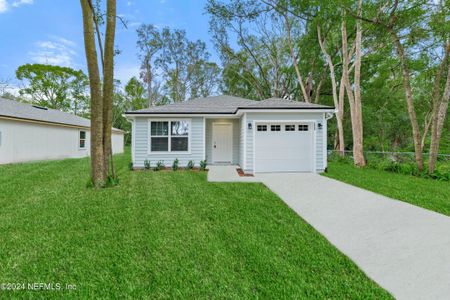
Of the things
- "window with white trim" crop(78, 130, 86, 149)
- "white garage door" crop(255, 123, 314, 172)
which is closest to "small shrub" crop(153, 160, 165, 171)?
"white garage door" crop(255, 123, 314, 172)

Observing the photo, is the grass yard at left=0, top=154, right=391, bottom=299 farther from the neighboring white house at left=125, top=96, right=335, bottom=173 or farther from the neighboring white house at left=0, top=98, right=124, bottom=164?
the neighboring white house at left=0, top=98, right=124, bottom=164

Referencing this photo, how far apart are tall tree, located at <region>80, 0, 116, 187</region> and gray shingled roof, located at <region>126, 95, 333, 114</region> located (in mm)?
3386

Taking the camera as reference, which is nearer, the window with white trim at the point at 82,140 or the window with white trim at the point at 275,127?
the window with white trim at the point at 275,127

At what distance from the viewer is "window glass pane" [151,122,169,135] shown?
973 cm

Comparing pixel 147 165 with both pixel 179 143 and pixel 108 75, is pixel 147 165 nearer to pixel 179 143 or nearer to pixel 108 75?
pixel 179 143

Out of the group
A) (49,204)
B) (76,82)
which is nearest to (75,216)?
(49,204)

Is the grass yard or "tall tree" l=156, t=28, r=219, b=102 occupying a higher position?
"tall tree" l=156, t=28, r=219, b=102

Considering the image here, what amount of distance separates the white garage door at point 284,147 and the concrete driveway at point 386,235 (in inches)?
111

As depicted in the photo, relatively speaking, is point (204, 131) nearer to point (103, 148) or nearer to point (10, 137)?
Answer: point (103, 148)

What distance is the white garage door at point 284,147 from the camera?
8.59m

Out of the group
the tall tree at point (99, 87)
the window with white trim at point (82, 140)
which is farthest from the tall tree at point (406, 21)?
the window with white trim at point (82, 140)

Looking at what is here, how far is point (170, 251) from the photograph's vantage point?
268 cm

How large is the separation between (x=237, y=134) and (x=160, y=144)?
11.9 ft

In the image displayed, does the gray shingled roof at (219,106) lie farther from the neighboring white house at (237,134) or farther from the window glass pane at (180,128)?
the window glass pane at (180,128)
